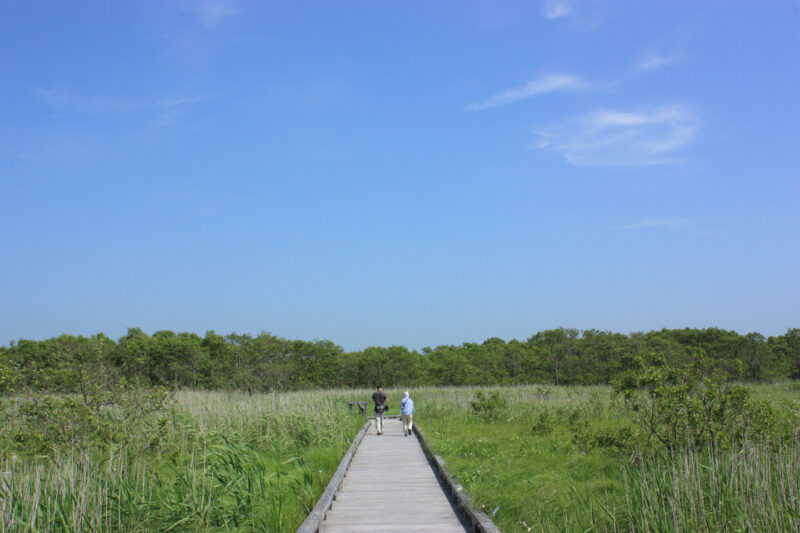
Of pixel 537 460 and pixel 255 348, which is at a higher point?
pixel 255 348

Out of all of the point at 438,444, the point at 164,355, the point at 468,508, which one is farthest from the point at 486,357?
the point at 468,508

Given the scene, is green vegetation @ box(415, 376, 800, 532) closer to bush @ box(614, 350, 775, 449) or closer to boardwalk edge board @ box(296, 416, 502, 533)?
bush @ box(614, 350, 775, 449)

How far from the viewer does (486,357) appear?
5019 cm

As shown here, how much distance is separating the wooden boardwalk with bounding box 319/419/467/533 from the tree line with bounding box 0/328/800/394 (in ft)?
89.1

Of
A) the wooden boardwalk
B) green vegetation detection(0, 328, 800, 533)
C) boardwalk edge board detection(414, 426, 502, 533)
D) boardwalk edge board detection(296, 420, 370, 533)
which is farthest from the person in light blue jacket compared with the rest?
boardwalk edge board detection(296, 420, 370, 533)

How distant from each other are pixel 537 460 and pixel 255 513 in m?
5.88

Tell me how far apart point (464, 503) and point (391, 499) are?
1512 mm

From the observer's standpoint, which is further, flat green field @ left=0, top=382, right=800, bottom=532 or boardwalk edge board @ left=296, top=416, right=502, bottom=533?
boardwalk edge board @ left=296, top=416, right=502, bottom=533

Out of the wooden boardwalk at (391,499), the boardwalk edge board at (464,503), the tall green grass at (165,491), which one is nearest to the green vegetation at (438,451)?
the tall green grass at (165,491)

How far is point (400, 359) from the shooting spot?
48469 mm


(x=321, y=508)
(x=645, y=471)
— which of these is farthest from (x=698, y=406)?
(x=321, y=508)

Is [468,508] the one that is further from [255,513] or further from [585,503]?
[255,513]

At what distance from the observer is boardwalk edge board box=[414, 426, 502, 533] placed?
6344mm

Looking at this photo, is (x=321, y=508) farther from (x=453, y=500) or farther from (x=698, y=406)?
(x=698, y=406)
